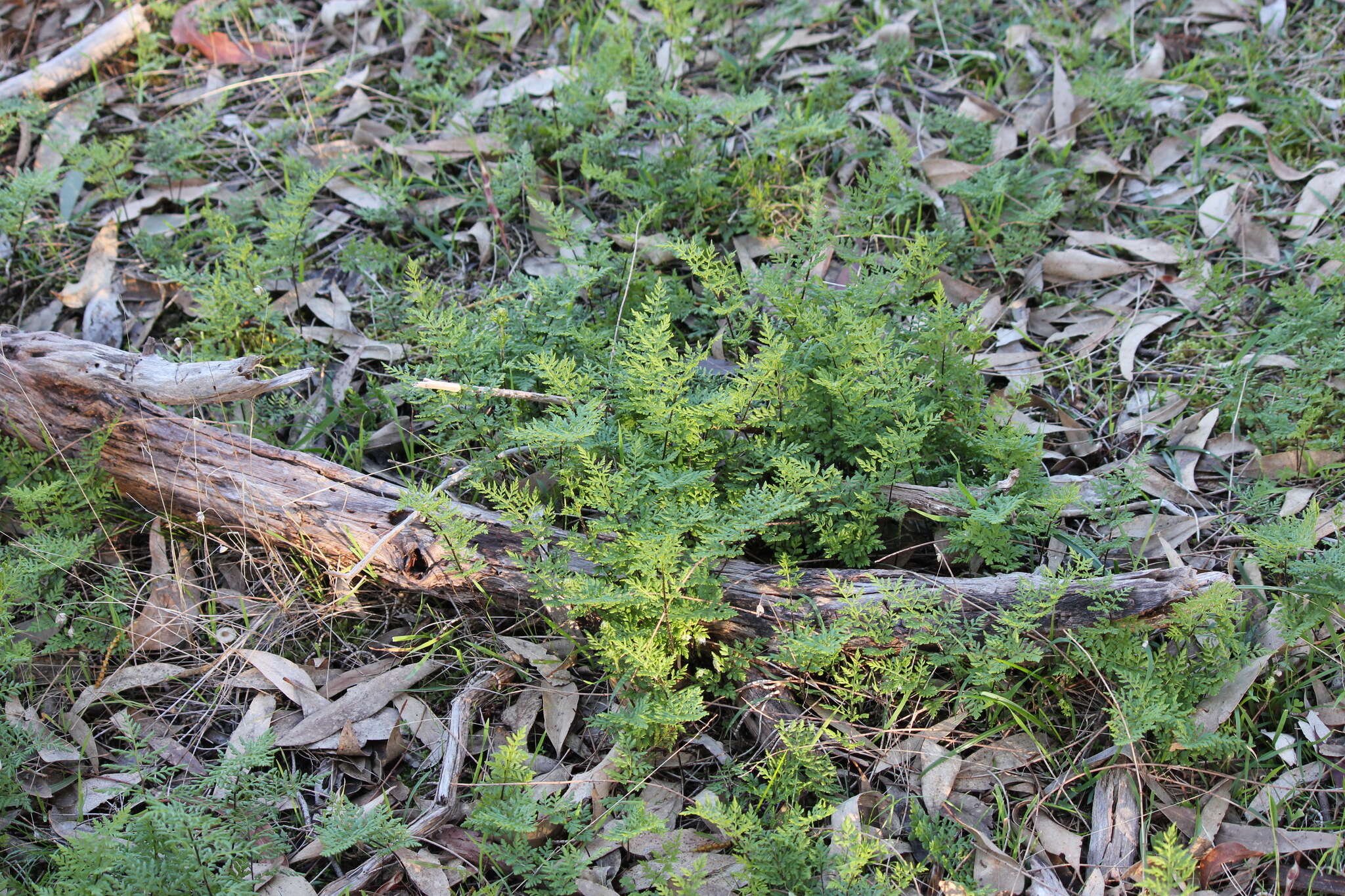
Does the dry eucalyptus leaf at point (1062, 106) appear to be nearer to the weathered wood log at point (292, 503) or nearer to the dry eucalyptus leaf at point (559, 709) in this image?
the weathered wood log at point (292, 503)

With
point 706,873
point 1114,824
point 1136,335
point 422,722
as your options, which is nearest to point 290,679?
point 422,722

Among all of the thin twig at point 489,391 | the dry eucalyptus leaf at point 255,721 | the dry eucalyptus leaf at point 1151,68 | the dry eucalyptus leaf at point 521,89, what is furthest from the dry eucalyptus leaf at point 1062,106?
the dry eucalyptus leaf at point 255,721

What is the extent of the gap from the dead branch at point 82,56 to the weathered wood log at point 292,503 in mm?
→ 1740

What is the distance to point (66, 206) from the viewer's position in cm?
365

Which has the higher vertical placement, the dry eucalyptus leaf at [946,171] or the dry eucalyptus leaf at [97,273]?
the dry eucalyptus leaf at [97,273]

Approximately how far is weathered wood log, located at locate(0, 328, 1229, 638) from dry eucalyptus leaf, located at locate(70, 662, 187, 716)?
38 cm

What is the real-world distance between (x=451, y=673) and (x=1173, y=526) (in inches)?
73.8

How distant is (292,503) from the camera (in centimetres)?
259

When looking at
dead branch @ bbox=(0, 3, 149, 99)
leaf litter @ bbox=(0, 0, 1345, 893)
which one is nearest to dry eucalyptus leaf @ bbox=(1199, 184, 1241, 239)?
leaf litter @ bbox=(0, 0, 1345, 893)

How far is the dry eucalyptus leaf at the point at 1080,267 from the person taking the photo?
3277mm

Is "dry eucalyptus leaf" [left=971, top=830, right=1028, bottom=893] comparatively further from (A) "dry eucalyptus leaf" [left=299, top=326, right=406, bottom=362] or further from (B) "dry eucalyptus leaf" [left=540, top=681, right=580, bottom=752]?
(A) "dry eucalyptus leaf" [left=299, top=326, right=406, bottom=362]

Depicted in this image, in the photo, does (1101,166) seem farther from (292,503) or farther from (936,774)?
(292,503)

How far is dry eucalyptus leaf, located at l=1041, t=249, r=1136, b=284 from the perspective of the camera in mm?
3277

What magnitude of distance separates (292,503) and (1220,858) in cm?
→ 225
